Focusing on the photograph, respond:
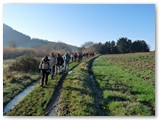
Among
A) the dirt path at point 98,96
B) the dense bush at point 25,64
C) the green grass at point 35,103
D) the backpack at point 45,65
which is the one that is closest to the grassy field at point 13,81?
the dense bush at point 25,64

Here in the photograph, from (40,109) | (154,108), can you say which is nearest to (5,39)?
(40,109)

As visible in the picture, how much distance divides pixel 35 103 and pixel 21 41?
2.16 meters

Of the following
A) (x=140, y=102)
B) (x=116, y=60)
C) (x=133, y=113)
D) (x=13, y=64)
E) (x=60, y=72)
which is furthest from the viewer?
(x=60, y=72)

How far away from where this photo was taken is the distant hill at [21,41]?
1183 centimetres

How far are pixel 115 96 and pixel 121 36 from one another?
205cm

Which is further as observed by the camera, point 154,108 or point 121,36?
point 121,36

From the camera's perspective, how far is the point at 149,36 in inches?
466

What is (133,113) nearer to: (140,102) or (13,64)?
(140,102)

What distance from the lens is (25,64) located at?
1503 cm

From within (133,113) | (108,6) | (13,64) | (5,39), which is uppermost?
(108,6)

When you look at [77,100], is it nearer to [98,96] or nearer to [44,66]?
[98,96]

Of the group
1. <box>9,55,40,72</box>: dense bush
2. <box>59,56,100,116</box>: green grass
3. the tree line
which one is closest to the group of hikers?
<box>9,55,40,72</box>: dense bush

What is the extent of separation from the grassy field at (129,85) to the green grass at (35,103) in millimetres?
1924

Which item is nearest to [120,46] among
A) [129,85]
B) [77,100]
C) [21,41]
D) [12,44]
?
[129,85]
